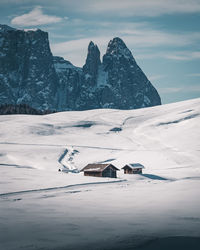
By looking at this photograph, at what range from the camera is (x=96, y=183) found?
159 ft

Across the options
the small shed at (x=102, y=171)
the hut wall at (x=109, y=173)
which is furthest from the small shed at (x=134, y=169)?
the hut wall at (x=109, y=173)

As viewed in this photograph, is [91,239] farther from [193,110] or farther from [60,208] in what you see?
[193,110]

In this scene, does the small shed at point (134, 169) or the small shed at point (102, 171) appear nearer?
the small shed at point (102, 171)

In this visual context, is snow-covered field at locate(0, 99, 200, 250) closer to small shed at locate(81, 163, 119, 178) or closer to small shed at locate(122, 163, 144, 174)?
small shed at locate(122, 163, 144, 174)

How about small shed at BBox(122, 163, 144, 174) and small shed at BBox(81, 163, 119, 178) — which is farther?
small shed at BBox(122, 163, 144, 174)

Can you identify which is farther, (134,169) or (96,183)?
(134,169)

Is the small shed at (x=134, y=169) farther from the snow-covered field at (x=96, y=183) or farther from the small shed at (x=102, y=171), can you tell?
the small shed at (x=102, y=171)

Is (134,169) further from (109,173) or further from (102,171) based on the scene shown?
Answer: (102,171)

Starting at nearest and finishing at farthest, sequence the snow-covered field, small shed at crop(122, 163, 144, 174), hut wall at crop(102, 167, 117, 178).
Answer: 1. the snow-covered field
2. hut wall at crop(102, 167, 117, 178)
3. small shed at crop(122, 163, 144, 174)

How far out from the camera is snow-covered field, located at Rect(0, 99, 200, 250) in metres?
20.0

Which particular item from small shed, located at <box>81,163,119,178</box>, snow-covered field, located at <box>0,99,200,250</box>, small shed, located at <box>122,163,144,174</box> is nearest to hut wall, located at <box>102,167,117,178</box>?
small shed, located at <box>81,163,119,178</box>

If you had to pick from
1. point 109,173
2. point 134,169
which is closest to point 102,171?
point 109,173

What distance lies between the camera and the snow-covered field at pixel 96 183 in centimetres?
2003

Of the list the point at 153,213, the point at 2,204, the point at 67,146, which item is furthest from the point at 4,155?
the point at 153,213
